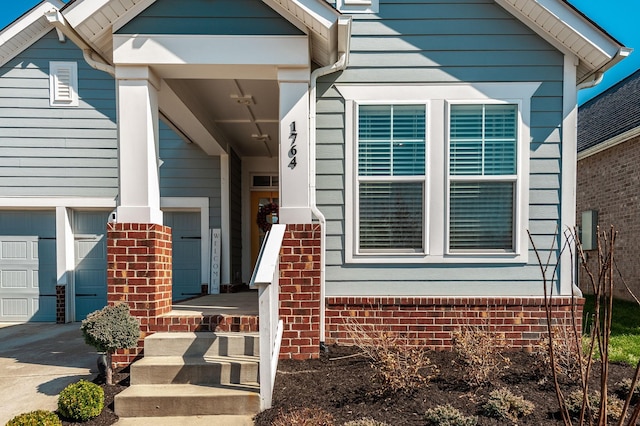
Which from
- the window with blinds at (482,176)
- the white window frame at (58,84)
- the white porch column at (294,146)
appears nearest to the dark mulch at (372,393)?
the window with blinds at (482,176)

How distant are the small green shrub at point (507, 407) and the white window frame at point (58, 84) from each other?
7737 millimetres

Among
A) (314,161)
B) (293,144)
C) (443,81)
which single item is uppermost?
(443,81)

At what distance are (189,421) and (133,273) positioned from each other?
153cm

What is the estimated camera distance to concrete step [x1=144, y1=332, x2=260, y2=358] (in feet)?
11.8

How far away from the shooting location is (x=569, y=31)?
423 centimetres

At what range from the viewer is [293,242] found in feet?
12.8

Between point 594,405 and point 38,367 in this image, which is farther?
point 38,367

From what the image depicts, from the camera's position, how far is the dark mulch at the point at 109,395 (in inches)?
118

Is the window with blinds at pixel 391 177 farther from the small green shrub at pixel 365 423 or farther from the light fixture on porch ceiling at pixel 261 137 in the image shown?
the light fixture on porch ceiling at pixel 261 137

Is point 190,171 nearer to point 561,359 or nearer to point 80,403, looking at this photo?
point 80,403

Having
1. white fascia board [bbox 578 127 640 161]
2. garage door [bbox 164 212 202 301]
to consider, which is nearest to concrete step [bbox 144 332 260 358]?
garage door [bbox 164 212 202 301]

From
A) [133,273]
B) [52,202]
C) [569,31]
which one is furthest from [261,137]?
[569,31]

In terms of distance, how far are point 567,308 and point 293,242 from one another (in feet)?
10.8

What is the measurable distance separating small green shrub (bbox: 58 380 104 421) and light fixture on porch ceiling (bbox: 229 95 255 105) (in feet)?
11.7
